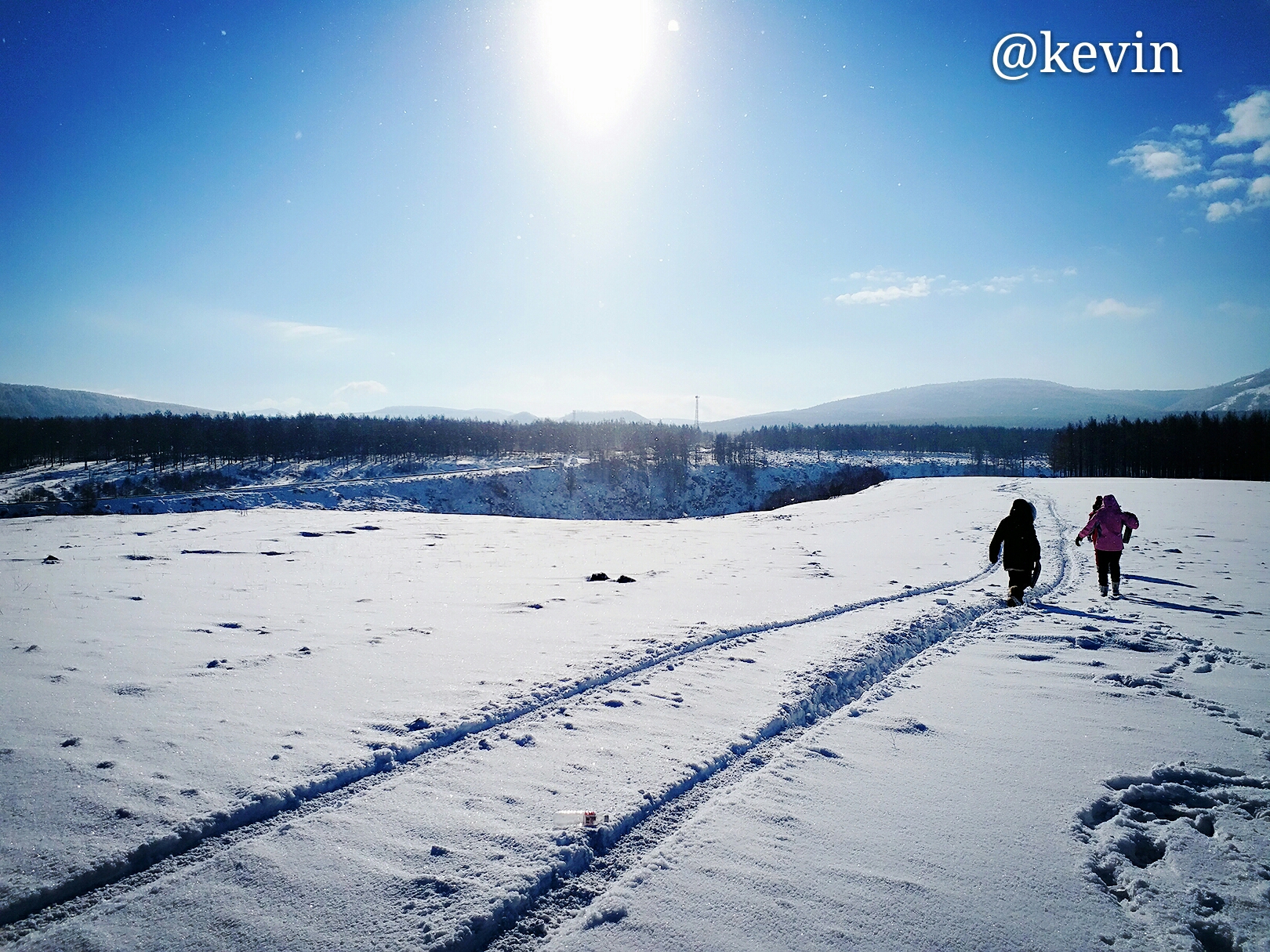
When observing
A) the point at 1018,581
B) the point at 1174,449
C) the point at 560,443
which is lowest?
the point at 1018,581

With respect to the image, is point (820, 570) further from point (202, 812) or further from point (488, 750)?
point (202, 812)

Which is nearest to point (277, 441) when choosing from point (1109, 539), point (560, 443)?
point (560, 443)

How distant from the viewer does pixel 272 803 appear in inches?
154

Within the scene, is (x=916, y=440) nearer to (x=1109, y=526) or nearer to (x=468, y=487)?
(x=468, y=487)

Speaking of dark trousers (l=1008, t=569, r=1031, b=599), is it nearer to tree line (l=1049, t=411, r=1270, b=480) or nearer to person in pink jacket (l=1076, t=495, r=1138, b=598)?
person in pink jacket (l=1076, t=495, r=1138, b=598)

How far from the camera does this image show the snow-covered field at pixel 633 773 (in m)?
2.98

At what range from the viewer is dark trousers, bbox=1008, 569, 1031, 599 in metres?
10.4

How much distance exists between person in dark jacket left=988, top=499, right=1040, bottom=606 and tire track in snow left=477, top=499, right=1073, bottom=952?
391 cm

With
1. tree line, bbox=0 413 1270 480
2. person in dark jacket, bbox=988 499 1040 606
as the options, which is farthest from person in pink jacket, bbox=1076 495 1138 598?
tree line, bbox=0 413 1270 480

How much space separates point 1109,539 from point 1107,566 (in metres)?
0.58

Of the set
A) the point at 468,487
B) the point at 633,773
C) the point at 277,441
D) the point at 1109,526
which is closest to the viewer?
the point at 633,773

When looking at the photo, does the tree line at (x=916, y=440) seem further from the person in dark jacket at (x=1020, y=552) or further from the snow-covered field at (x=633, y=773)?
the snow-covered field at (x=633, y=773)

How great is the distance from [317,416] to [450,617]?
15189 cm

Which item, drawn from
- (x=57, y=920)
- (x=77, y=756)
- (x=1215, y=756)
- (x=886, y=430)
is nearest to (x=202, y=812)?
(x=57, y=920)
